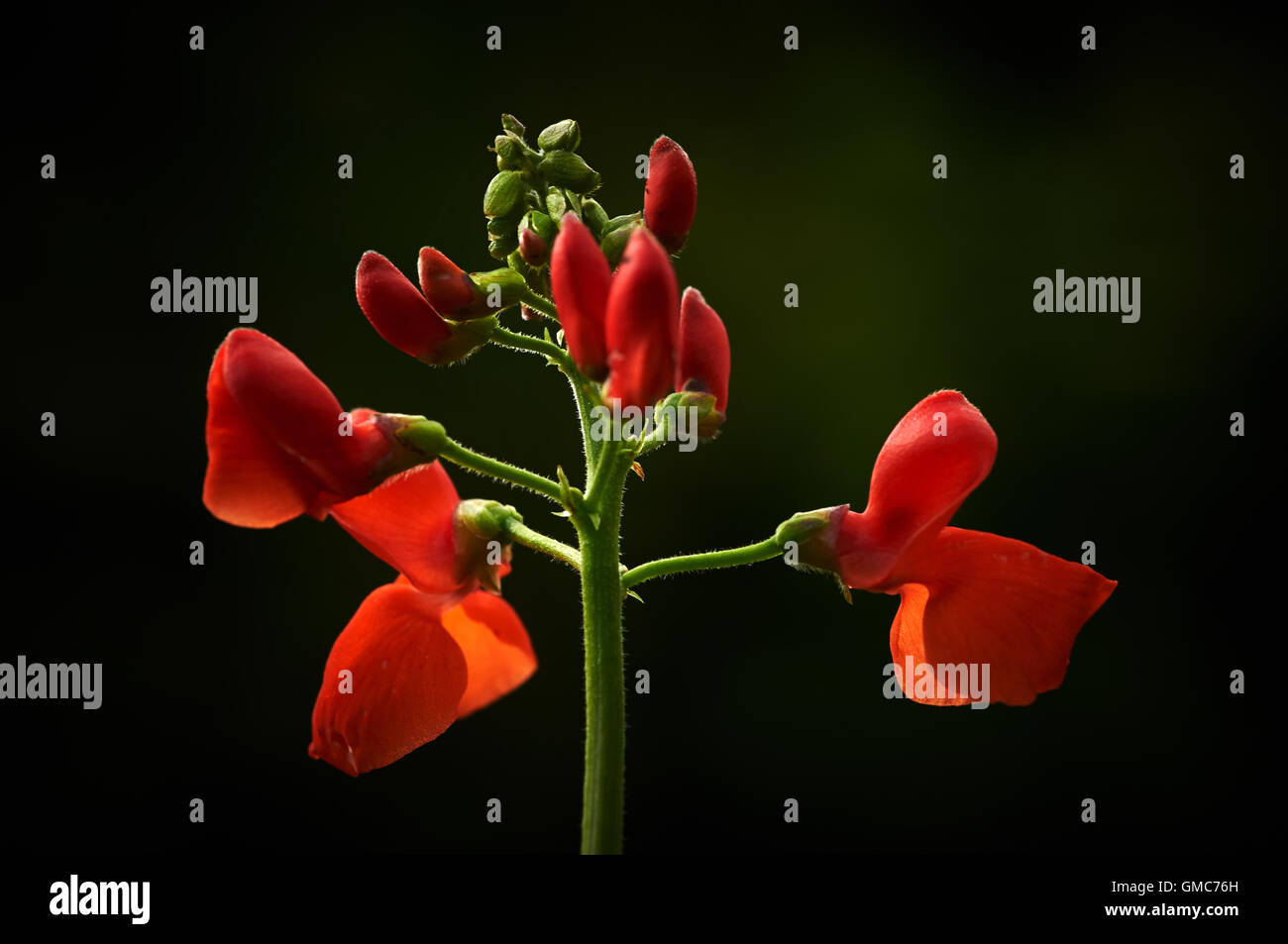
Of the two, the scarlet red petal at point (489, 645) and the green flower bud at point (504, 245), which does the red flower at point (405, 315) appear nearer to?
the green flower bud at point (504, 245)

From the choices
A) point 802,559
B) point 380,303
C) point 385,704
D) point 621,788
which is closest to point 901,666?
point 802,559

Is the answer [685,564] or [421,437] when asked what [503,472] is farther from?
[685,564]

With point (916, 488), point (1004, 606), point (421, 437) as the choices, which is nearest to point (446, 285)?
point (421, 437)

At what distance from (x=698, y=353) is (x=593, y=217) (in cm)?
20

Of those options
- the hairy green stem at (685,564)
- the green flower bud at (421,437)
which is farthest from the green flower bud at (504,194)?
the hairy green stem at (685,564)

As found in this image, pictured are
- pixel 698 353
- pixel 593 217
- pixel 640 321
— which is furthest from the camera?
pixel 593 217

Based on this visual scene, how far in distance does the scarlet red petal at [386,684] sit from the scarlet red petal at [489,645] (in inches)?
2.5

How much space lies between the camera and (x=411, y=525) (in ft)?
3.43

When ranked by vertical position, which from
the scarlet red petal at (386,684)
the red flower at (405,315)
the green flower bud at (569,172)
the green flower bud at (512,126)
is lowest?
the scarlet red petal at (386,684)

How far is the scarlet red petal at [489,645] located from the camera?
1145 millimetres

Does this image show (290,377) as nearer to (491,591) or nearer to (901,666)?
(491,591)

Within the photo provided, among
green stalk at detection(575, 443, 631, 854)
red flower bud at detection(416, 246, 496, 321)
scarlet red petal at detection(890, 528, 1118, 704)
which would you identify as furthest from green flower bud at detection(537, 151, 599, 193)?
scarlet red petal at detection(890, 528, 1118, 704)

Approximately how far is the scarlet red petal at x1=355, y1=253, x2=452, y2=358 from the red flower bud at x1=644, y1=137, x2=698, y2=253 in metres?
0.23

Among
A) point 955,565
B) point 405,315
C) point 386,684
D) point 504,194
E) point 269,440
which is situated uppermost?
point 504,194
